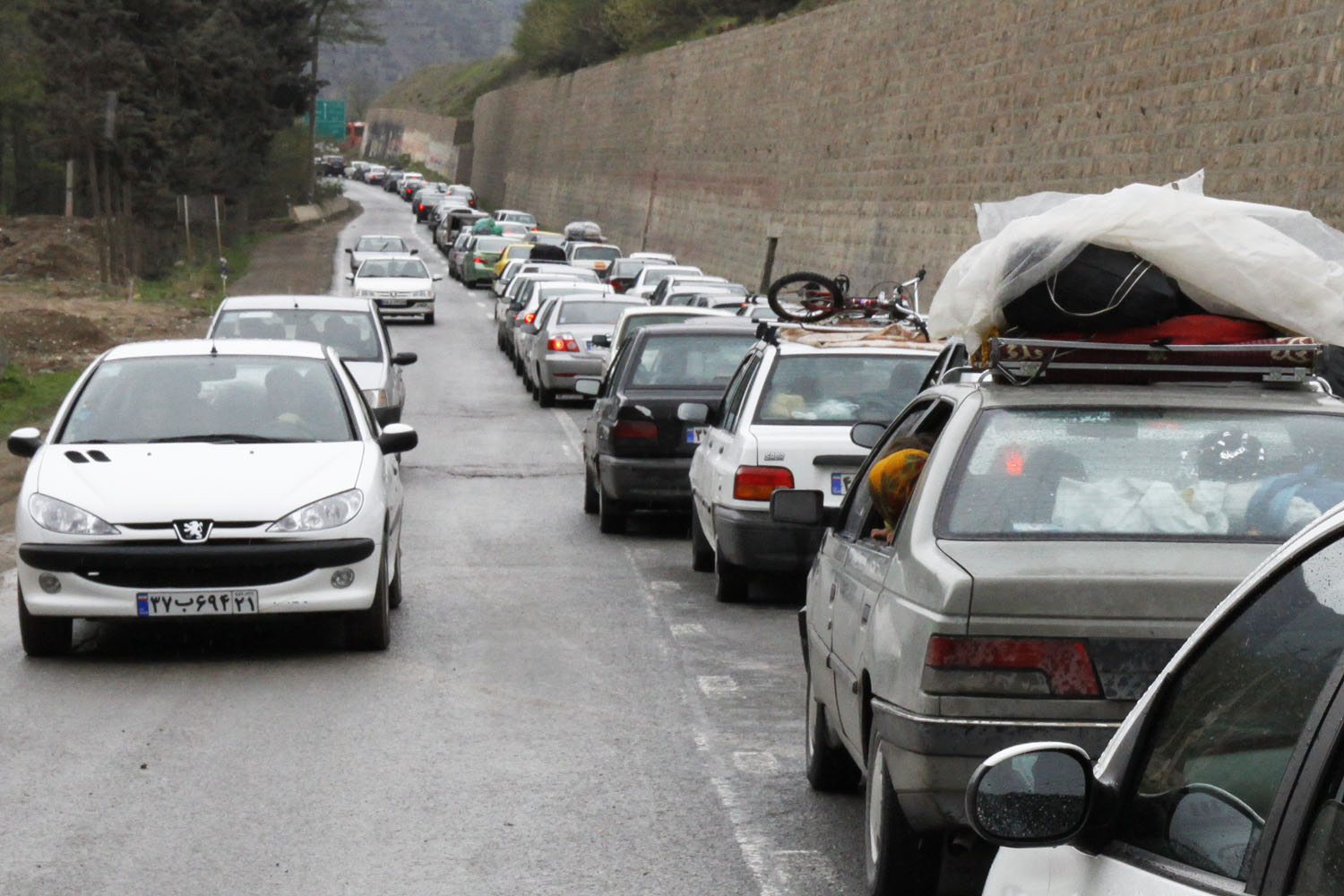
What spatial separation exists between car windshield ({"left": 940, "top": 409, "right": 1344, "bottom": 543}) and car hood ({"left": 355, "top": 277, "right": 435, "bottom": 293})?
3906cm

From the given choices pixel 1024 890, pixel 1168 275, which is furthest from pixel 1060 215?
pixel 1024 890

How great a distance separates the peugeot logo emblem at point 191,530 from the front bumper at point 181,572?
38mm

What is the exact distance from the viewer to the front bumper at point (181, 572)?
9055 mm

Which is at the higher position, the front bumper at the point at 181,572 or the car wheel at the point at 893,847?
the car wheel at the point at 893,847

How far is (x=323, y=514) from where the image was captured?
938cm

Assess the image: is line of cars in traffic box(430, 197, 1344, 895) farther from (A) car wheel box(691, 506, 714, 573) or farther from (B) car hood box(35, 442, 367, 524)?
(A) car wheel box(691, 506, 714, 573)

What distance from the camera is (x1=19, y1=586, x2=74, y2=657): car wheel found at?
9.34 meters

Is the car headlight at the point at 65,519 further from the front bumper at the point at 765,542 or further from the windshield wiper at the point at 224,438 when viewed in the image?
the front bumper at the point at 765,542

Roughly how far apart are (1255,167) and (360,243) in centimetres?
3869

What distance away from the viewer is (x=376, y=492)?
9.73 metres

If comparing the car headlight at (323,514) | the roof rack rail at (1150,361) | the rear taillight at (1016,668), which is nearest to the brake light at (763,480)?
the car headlight at (323,514)

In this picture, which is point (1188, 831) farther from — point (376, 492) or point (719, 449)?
point (719, 449)

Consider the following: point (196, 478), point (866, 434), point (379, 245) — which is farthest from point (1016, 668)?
point (379, 245)

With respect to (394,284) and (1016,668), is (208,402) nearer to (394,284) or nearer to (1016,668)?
(1016,668)
